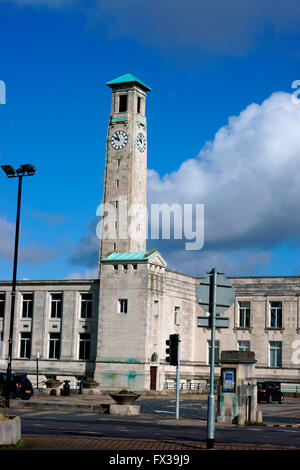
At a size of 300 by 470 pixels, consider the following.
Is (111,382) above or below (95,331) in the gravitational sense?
below

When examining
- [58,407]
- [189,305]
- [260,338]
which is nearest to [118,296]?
[189,305]

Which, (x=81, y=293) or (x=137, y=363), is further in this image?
(x=81, y=293)

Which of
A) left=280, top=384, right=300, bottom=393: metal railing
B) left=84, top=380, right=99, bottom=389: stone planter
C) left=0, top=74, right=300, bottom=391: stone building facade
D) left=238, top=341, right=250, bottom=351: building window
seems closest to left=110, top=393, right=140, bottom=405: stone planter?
left=84, top=380, right=99, bottom=389: stone planter

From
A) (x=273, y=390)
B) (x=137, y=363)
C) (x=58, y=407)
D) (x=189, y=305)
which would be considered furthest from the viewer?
(x=189, y=305)

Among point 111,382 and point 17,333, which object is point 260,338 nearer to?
point 111,382

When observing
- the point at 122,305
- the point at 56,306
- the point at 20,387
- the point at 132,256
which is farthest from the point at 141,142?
the point at 20,387

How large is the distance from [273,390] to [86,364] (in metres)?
18.7

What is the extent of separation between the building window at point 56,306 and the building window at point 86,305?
220 cm

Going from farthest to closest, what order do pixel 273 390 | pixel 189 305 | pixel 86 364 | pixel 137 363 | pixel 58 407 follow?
pixel 189 305 → pixel 86 364 → pixel 137 363 → pixel 273 390 → pixel 58 407

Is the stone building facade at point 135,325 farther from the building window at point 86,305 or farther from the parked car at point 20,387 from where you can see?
the parked car at point 20,387

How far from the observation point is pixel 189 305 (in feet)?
231

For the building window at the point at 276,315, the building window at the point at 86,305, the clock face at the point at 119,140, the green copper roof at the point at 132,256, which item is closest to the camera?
the green copper roof at the point at 132,256

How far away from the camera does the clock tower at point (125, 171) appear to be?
75625 mm

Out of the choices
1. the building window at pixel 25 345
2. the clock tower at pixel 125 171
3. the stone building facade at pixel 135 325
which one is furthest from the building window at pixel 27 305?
the clock tower at pixel 125 171
